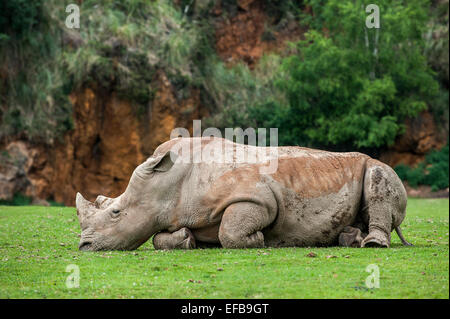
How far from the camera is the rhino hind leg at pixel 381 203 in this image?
11.0 meters

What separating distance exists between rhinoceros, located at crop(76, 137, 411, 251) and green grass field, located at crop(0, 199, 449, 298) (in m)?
0.41

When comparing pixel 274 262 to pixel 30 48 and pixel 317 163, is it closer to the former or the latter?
pixel 317 163

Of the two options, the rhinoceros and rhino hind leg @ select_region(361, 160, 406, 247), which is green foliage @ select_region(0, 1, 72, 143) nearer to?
the rhinoceros

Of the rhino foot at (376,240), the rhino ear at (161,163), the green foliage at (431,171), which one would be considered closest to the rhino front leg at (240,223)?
the rhino ear at (161,163)

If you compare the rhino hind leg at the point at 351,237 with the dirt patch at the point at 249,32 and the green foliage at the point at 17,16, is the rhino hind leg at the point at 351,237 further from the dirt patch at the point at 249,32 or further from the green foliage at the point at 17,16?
the dirt patch at the point at 249,32

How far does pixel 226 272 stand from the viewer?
8.60 metres

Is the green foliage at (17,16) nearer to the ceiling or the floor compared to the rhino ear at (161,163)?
nearer to the ceiling

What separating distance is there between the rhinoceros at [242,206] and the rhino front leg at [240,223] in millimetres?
15

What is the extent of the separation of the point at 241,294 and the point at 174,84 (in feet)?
103

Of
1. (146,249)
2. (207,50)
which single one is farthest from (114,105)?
(146,249)

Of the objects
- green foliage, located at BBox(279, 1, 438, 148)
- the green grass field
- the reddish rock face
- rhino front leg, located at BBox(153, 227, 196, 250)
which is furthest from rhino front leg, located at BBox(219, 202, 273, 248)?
the reddish rock face

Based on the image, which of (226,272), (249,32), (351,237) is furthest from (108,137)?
(226,272)

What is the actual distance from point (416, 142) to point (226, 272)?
116ft

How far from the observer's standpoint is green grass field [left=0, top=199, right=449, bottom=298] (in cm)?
743
